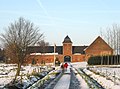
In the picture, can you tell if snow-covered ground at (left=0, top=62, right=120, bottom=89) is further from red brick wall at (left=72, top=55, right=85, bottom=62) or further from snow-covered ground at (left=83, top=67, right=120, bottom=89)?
red brick wall at (left=72, top=55, right=85, bottom=62)

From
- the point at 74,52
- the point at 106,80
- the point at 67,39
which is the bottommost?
the point at 106,80

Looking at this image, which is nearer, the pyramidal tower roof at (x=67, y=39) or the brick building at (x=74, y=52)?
the brick building at (x=74, y=52)

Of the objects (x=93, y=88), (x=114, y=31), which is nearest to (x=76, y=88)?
(x=93, y=88)

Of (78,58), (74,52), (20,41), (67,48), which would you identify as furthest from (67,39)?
(20,41)

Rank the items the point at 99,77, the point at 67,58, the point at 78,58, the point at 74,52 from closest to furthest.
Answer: the point at 99,77 → the point at 78,58 → the point at 67,58 → the point at 74,52

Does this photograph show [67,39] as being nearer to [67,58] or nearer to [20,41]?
[67,58]

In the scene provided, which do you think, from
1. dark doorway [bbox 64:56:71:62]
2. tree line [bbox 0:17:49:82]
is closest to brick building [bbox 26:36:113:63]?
dark doorway [bbox 64:56:71:62]

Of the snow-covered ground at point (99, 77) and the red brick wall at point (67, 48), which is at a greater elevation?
the red brick wall at point (67, 48)

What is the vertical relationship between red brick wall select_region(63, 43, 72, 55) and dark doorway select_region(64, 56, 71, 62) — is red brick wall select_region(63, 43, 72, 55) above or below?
above

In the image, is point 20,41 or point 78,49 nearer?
point 20,41

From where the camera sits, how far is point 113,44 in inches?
2581

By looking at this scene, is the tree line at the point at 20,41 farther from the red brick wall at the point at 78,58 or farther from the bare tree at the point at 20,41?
the red brick wall at the point at 78,58

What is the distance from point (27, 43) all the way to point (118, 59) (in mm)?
37269

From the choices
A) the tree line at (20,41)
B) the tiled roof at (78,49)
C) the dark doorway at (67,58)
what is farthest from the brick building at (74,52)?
the tree line at (20,41)
